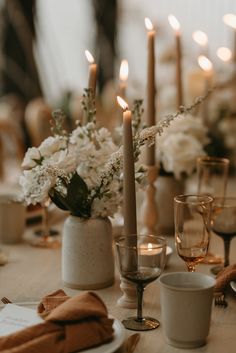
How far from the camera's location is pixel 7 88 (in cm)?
598

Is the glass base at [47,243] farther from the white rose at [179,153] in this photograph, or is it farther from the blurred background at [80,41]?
the blurred background at [80,41]

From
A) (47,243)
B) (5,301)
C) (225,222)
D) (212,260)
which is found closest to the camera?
(5,301)

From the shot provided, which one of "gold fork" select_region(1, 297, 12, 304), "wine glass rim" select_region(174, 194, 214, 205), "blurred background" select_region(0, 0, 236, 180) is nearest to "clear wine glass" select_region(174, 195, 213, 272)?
"wine glass rim" select_region(174, 194, 214, 205)

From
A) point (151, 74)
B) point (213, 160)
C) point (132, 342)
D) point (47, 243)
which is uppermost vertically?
point (151, 74)

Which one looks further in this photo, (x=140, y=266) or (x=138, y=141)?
(x=138, y=141)

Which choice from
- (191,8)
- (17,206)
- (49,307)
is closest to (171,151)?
(17,206)

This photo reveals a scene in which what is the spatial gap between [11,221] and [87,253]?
1.40 ft

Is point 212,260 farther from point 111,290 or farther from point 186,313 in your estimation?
point 186,313

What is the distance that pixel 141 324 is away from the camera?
3.95ft

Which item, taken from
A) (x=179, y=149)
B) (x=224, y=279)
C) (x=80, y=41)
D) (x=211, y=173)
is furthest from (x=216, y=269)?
(x=80, y=41)

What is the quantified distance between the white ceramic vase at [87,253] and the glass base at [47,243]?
1.10 feet

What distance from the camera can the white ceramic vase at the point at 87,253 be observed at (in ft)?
4.63

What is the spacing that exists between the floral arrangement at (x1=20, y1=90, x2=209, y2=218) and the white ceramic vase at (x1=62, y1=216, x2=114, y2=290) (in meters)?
0.03

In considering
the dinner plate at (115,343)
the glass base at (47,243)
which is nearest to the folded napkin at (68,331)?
the dinner plate at (115,343)
